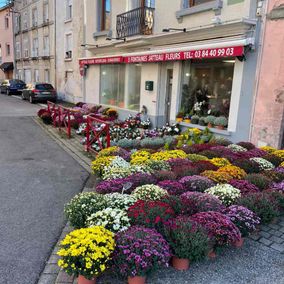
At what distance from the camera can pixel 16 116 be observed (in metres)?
16.3

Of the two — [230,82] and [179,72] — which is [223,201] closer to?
[230,82]

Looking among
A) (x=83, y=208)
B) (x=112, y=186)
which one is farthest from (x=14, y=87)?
(x=83, y=208)

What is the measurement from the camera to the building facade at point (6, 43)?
3472cm

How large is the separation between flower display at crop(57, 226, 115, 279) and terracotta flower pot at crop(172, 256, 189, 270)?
2.49 feet

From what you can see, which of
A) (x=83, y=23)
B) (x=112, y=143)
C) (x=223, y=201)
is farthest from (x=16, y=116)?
(x=223, y=201)

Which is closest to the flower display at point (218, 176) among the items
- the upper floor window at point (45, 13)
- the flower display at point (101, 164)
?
the flower display at point (101, 164)

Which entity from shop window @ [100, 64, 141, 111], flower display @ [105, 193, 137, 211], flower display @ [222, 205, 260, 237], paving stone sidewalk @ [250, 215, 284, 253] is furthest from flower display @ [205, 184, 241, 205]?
shop window @ [100, 64, 141, 111]

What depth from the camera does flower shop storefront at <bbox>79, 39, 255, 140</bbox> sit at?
28.7 ft

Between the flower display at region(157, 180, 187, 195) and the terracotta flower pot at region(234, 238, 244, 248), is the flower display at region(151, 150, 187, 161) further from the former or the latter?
the terracotta flower pot at region(234, 238, 244, 248)

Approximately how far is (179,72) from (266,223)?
7899 mm

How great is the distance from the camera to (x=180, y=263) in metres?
3.28

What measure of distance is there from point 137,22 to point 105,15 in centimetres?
483

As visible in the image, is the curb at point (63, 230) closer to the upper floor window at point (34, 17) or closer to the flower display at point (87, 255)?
the flower display at point (87, 255)

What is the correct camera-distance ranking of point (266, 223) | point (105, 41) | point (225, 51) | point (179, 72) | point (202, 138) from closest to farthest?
point (266, 223)
point (225, 51)
point (202, 138)
point (179, 72)
point (105, 41)
